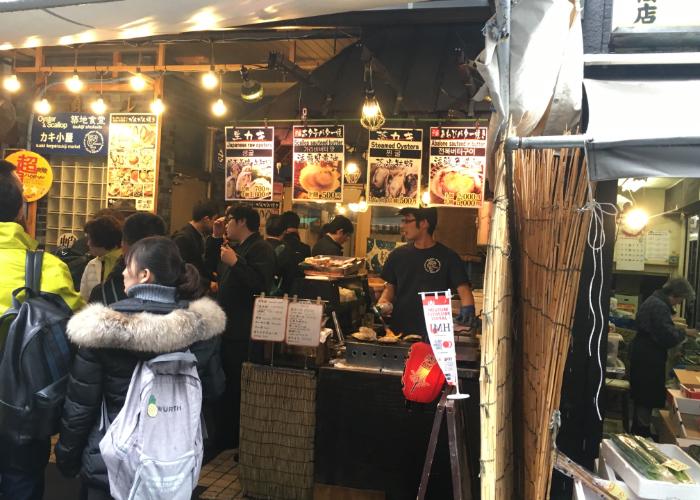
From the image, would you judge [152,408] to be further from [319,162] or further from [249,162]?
[249,162]

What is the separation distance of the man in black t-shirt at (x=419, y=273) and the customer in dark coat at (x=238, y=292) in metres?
1.30

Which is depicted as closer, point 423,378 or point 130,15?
point 423,378

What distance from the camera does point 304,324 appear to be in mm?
4898

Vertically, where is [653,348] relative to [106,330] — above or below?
below

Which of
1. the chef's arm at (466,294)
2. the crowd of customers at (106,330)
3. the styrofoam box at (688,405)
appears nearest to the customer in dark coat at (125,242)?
the crowd of customers at (106,330)

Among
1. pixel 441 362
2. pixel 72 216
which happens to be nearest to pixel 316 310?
pixel 441 362

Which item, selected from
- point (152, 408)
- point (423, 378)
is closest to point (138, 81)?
point (152, 408)

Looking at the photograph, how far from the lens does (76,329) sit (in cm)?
273

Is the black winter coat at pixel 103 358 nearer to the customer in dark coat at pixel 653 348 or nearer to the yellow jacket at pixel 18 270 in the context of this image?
the yellow jacket at pixel 18 270

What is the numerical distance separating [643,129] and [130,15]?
3645mm

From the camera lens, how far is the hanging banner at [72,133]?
8.35 m

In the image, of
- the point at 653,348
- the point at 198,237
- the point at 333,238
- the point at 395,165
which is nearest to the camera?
the point at 653,348

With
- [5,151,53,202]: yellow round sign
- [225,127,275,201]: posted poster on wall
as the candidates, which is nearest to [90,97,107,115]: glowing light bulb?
[5,151,53,202]: yellow round sign

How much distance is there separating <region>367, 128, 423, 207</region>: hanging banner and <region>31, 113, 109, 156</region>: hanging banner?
Result: 4.18m
